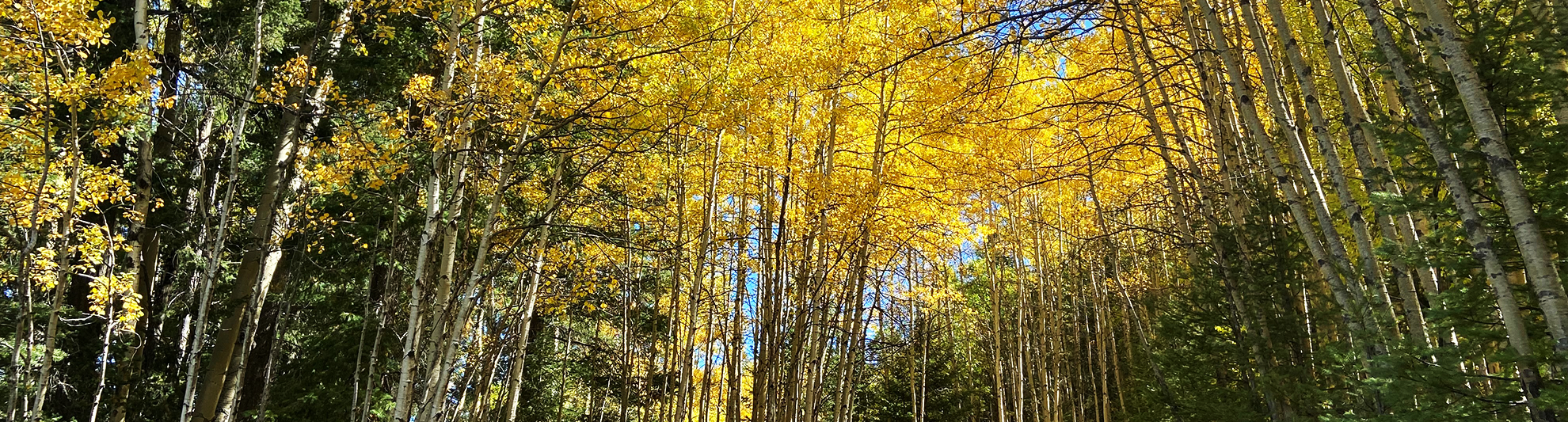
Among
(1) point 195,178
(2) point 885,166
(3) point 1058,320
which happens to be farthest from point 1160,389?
(1) point 195,178

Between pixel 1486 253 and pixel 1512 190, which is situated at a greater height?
pixel 1512 190

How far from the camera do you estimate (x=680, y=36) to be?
17.4 ft

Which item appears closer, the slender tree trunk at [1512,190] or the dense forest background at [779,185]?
the slender tree trunk at [1512,190]

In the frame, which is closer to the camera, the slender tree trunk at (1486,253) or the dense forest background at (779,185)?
the slender tree trunk at (1486,253)

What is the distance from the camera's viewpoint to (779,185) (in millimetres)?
7312

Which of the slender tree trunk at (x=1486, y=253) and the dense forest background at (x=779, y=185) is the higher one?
the dense forest background at (x=779, y=185)

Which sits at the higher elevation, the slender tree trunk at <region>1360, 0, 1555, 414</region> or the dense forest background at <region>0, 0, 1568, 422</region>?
the dense forest background at <region>0, 0, 1568, 422</region>

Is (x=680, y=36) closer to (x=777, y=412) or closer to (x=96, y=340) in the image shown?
(x=777, y=412)

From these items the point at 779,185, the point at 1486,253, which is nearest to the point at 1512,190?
the point at 1486,253

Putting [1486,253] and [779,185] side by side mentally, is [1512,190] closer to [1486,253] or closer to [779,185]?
[1486,253]

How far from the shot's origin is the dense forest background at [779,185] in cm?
251

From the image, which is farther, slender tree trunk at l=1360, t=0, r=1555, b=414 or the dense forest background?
the dense forest background

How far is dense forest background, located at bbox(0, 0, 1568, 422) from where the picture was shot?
2.51 meters

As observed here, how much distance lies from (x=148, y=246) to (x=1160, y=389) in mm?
10194
